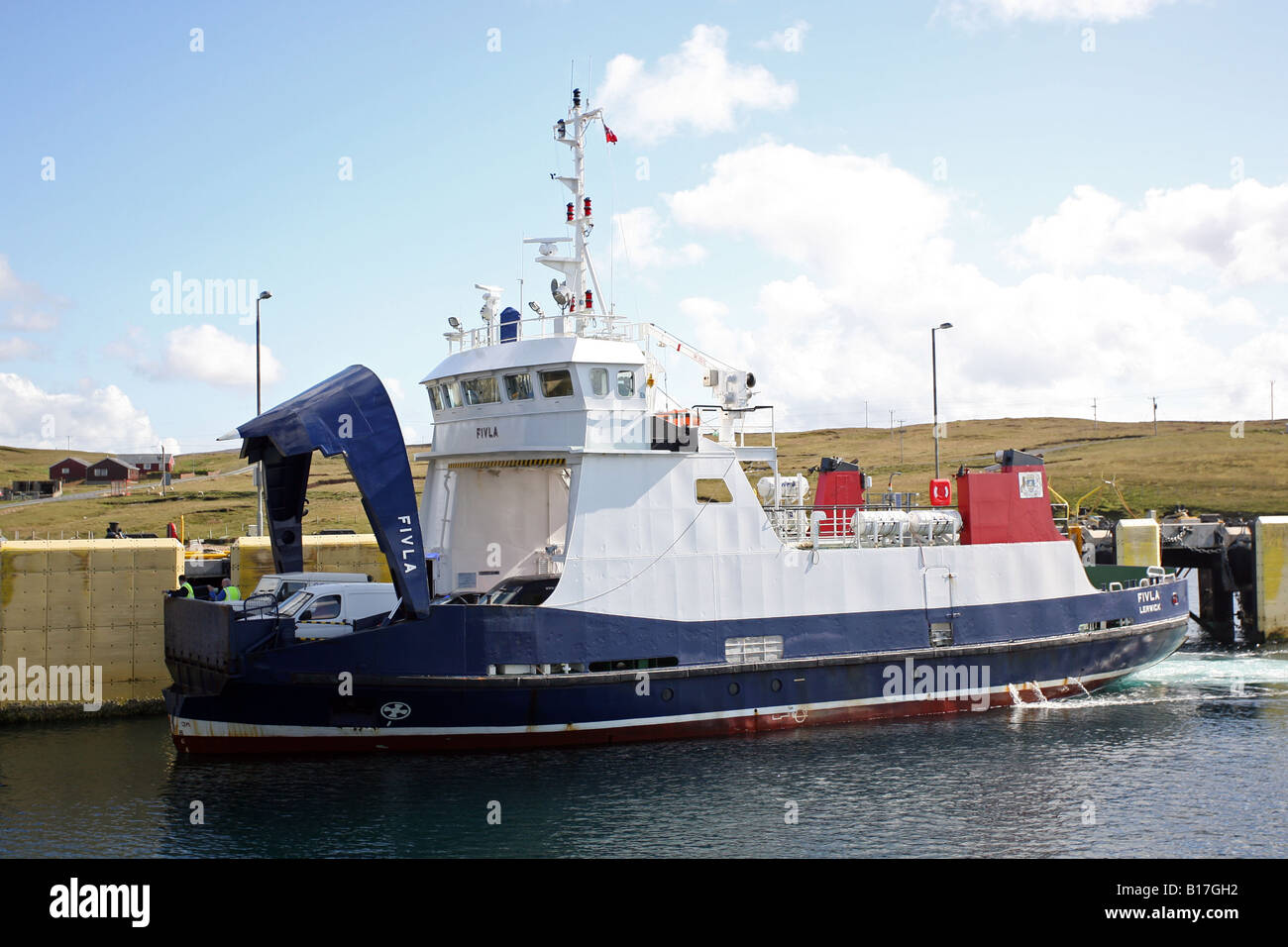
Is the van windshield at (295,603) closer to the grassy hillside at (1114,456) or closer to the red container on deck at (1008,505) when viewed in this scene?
the red container on deck at (1008,505)

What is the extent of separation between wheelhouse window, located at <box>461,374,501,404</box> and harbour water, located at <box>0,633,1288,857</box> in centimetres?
623

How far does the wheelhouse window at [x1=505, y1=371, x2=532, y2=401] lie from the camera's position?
18.2 meters

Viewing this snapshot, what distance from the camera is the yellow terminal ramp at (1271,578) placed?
30453 mm

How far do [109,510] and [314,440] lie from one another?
4971 centimetres

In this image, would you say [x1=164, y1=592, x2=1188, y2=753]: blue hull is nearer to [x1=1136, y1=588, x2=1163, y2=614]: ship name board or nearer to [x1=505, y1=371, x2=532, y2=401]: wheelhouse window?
[x1=505, y1=371, x2=532, y2=401]: wheelhouse window

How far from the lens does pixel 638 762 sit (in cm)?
1627

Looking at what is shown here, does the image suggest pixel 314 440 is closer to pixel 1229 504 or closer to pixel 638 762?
pixel 638 762

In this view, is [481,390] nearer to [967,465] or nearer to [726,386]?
[726,386]

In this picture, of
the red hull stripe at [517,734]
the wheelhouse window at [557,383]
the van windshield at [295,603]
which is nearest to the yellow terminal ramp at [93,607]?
the red hull stripe at [517,734]

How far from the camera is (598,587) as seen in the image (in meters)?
17.2

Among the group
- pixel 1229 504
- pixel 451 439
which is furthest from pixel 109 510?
pixel 1229 504

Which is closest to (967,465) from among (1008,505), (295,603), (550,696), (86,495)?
(1008,505)

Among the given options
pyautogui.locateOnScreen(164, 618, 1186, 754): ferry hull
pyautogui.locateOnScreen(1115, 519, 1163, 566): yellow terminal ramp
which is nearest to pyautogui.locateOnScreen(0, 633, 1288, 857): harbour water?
pyautogui.locateOnScreen(164, 618, 1186, 754): ferry hull

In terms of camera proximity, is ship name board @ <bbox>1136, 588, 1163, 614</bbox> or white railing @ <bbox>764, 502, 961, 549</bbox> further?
ship name board @ <bbox>1136, 588, 1163, 614</bbox>
